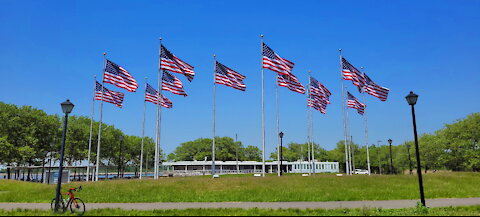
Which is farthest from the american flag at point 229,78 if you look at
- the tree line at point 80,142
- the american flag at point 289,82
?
the tree line at point 80,142

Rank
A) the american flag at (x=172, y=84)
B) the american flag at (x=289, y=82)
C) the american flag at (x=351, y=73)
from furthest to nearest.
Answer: the american flag at (x=351, y=73), the american flag at (x=289, y=82), the american flag at (x=172, y=84)

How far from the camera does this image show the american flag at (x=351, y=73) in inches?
1387

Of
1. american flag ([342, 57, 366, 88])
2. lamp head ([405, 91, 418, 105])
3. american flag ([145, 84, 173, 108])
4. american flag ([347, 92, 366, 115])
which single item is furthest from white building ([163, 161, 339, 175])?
lamp head ([405, 91, 418, 105])

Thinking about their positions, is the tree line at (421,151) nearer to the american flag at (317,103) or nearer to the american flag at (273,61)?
the american flag at (317,103)

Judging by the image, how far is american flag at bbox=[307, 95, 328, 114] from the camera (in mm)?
37781

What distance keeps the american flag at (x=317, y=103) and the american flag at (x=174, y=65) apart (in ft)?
48.4

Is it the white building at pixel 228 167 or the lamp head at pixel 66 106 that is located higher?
the lamp head at pixel 66 106

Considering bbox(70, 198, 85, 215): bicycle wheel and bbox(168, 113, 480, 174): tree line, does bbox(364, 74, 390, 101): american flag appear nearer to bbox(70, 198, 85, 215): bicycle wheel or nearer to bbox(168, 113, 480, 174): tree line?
bbox(168, 113, 480, 174): tree line

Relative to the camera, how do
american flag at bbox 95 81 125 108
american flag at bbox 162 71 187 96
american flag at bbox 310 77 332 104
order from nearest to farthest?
american flag at bbox 162 71 187 96 → american flag at bbox 95 81 125 108 → american flag at bbox 310 77 332 104

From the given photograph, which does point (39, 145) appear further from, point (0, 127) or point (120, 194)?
point (120, 194)

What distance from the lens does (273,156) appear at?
11725 centimetres

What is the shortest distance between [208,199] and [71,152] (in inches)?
2136

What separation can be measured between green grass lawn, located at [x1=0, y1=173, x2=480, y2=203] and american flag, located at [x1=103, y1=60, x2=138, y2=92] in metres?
9.80

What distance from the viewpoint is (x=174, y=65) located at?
99.4 ft
